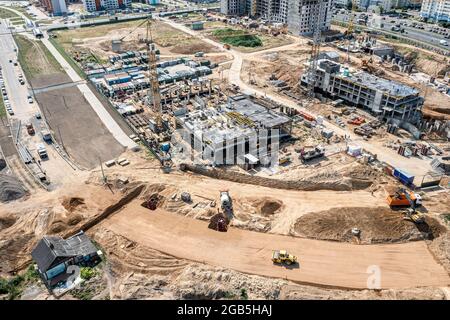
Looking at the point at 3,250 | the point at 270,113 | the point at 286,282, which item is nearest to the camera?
the point at 286,282

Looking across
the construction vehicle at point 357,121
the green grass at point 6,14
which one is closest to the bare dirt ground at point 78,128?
the construction vehicle at point 357,121

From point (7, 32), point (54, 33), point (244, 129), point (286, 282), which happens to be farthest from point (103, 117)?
point (7, 32)

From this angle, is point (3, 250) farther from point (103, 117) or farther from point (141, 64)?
point (141, 64)

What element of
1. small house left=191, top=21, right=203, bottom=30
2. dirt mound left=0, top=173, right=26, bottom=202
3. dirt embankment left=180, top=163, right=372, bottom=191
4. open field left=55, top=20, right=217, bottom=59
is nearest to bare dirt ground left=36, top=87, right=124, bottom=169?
dirt mound left=0, top=173, right=26, bottom=202

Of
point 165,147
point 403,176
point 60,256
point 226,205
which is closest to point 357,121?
point 403,176

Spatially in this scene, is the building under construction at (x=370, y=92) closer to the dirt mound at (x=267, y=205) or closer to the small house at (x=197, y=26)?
the dirt mound at (x=267, y=205)

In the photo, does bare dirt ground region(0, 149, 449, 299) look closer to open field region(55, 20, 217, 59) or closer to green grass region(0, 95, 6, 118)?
green grass region(0, 95, 6, 118)

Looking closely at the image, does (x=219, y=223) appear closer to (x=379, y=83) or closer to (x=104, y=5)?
(x=379, y=83)
